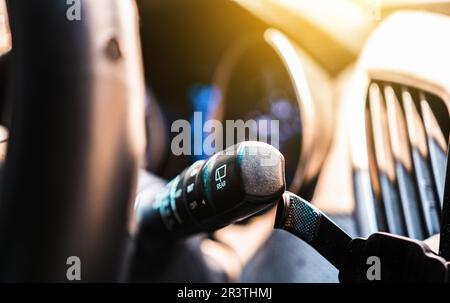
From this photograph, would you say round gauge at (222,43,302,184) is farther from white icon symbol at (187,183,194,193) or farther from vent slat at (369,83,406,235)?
white icon symbol at (187,183,194,193)

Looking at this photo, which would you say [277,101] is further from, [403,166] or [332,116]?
[403,166]

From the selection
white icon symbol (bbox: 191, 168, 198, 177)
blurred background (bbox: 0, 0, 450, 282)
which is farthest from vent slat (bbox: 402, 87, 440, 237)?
white icon symbol (bbox: 191, 168, 198, 177)

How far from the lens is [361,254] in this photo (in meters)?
0.39

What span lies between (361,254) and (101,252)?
188 mm

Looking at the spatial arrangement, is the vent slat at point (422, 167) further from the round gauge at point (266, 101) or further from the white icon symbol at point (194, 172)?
the white icon symbol at point (194, 172)

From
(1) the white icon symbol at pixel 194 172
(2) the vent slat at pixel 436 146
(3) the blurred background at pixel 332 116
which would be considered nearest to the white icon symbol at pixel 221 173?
(1) the white icon symbol at pixel 194 172

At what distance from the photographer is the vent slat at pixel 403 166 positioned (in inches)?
22.4

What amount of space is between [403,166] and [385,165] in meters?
0.02

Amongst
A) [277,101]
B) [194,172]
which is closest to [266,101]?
[277,101]

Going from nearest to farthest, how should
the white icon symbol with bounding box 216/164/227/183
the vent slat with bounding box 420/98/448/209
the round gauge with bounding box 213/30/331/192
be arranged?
1. the white icon symbol with bounding box 216/164/227/183
2. the vent slat with bounding box 420/98/448/209
3. the round gauge with bounding box 213/30/331/192

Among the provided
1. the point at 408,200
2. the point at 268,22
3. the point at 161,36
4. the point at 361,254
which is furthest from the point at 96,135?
the point at 161,36

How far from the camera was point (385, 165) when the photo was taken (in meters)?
0.59

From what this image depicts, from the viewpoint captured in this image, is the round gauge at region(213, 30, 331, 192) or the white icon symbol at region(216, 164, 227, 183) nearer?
the white icon symbol at region(216, 164, 227, 183)

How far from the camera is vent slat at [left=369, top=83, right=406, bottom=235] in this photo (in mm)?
578
